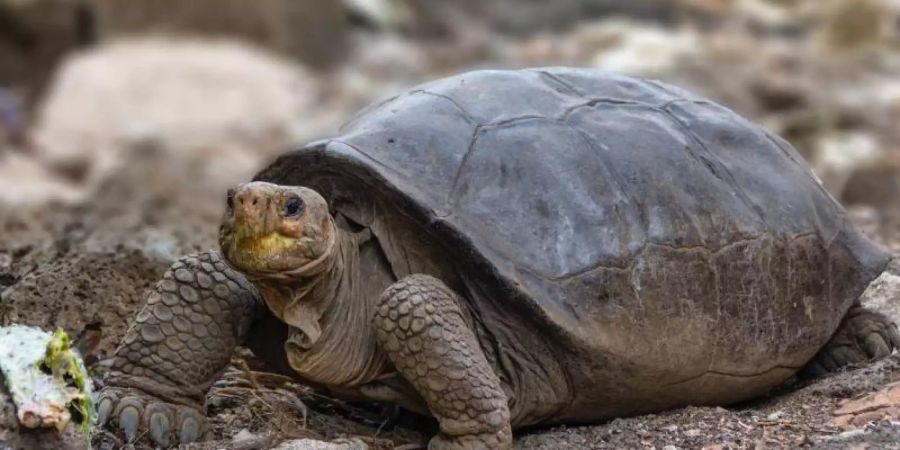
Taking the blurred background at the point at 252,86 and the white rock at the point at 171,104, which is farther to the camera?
the white rock at the point at 171,104

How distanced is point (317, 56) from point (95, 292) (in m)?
15.3

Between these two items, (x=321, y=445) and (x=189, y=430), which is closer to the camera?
(x=321, y=445)

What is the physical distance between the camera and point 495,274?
3.03m

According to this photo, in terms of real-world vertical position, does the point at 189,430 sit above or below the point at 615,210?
below

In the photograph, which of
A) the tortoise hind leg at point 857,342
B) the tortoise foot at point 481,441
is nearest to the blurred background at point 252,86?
the tortoise foot at point 481,441

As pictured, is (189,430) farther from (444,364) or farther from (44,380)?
(444,364)

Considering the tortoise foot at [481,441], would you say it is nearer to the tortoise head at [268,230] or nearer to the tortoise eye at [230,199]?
the tortoise head at [268,230]

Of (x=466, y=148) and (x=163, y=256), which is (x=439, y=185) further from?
(x=163, y=256)

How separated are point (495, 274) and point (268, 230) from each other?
20.4 inches

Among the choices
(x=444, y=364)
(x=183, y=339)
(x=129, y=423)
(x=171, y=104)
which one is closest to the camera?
(x=444, y=364)

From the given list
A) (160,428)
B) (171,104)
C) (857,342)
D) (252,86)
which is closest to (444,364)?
(160,428)

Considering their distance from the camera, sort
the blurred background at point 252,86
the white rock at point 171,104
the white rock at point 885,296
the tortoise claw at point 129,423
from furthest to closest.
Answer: the white rock at point 171,104
the blurred background at point 252,86
the white rock at point 885,296
the tortoise claw at point 129,423

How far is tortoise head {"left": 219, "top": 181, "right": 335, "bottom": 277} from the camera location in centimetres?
284

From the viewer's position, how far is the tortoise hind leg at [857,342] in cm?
369
